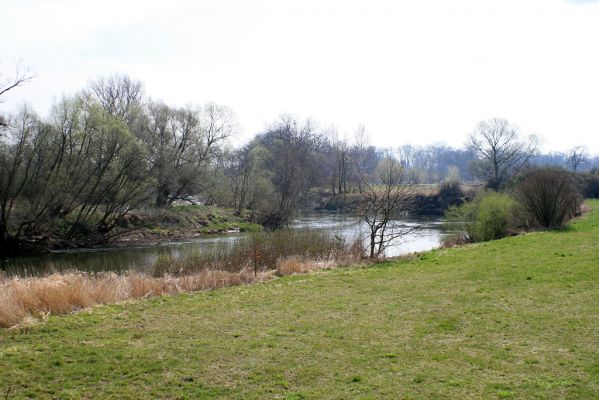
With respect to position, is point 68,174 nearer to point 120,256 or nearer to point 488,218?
point 120,256

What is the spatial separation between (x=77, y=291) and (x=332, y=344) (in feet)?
21.5

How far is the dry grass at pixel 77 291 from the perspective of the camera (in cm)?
991

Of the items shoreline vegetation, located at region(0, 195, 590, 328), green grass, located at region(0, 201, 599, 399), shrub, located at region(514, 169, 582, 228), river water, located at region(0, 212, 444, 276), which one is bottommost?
river water, located at region(0, 212, 444, 276)

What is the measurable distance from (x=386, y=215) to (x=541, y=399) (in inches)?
558

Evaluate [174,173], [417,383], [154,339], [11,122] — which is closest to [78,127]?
[11,122]

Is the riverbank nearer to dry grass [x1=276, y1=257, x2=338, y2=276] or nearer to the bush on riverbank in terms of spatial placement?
the bush on riverbank

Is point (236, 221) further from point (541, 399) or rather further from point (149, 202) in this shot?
point (541, 399)

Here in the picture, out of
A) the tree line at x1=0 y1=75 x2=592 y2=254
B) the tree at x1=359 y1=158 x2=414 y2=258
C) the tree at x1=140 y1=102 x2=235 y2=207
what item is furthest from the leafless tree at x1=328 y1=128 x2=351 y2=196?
the tree at x1=359 y1=158 x2=414 y2=258

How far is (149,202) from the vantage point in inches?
1588

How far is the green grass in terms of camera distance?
6191mm

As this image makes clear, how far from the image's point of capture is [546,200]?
27.8 metres

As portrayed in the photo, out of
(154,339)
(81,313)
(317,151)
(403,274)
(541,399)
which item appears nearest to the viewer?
(541,399)

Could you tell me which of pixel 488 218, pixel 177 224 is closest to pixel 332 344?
pixel 488 218

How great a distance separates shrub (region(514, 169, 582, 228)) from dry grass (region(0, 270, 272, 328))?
19828mm
